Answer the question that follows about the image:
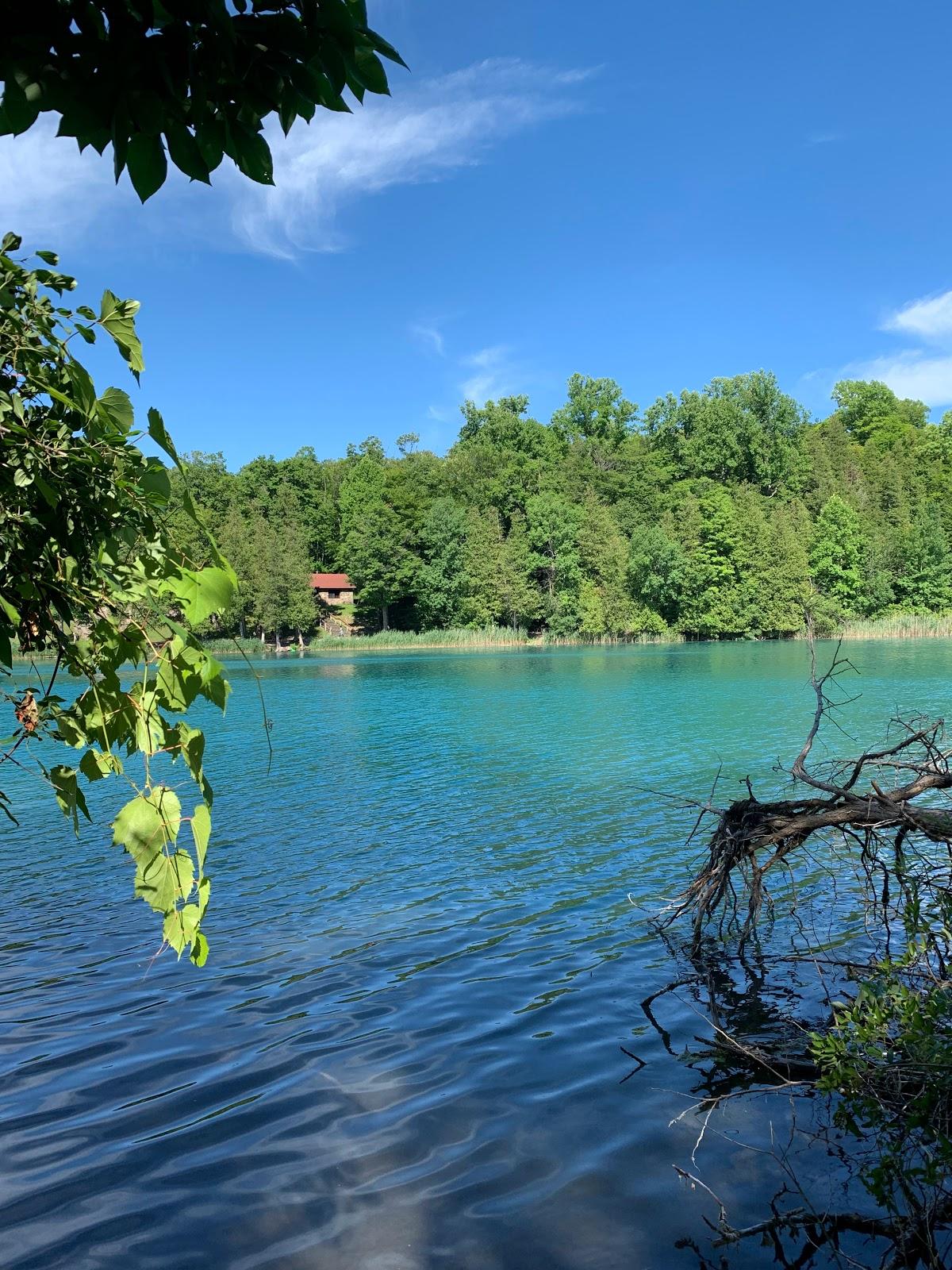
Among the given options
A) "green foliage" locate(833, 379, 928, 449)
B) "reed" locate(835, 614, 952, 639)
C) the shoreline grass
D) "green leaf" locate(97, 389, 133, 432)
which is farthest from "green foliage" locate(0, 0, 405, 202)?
"green foliage" locate(833, 379, 928, 449)

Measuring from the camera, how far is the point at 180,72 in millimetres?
1539

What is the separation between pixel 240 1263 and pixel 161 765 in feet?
53.8

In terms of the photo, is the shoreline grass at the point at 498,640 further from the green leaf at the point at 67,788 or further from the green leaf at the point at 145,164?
the green leaf at the point at 145,164

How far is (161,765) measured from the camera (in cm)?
1931

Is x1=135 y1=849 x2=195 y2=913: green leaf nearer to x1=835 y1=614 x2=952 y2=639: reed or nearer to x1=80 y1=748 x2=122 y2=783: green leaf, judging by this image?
x1=80 y1=748 x2=122 y2=783: green leaf

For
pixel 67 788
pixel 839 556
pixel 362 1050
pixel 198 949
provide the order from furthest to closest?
pixel 839 556, pixel 362 1050, pixel 67 788, pixel 198 949

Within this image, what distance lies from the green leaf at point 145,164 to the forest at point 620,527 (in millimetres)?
69894

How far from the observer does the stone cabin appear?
289 feet

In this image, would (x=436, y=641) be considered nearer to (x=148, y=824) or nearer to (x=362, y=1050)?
(x=362, y=1050)

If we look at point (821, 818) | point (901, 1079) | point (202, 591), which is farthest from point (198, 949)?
point (821, 818)

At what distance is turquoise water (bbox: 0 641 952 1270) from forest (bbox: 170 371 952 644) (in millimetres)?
60286

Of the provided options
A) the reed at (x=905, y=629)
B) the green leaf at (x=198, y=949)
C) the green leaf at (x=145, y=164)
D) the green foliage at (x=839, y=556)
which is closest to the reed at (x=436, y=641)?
the reed at (x=905, y=629)

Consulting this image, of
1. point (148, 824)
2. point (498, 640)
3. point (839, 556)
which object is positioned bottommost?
point (498, 640)

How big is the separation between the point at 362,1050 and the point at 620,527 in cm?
8587
